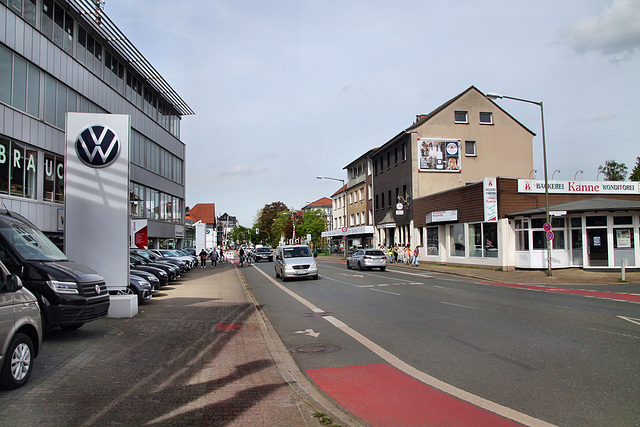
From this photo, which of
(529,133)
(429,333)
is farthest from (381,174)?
(429,333)

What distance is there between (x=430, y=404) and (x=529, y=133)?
44288 mm

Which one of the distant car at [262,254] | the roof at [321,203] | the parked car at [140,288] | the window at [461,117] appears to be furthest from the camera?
the roof at [321,203]

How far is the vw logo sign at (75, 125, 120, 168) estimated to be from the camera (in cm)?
1132

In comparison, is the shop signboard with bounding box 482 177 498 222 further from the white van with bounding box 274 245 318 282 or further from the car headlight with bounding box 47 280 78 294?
the car headlight with bounding box 47 280 78 294

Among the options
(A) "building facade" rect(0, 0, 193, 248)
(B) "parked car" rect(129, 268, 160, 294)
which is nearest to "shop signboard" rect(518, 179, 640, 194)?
(B) "parked car" rect(129, 268, 160, 294)

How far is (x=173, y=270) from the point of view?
23656mm

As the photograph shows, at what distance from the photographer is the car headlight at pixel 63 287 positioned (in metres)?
7.63

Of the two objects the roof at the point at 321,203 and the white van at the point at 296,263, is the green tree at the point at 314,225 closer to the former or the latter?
the roof at the point at 321,203

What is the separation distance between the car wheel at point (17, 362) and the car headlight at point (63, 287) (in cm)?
198

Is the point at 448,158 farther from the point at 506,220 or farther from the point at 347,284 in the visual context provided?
the point at 347,284

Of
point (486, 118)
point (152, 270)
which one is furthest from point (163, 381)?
point (486, 118)

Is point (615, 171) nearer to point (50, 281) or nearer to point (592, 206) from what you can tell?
point (592, 206)

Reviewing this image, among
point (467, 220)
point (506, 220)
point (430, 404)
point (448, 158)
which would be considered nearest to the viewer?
point (430, 404)

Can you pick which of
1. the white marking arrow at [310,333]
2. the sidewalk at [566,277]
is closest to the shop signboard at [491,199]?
the sidewalk at [566,277]
